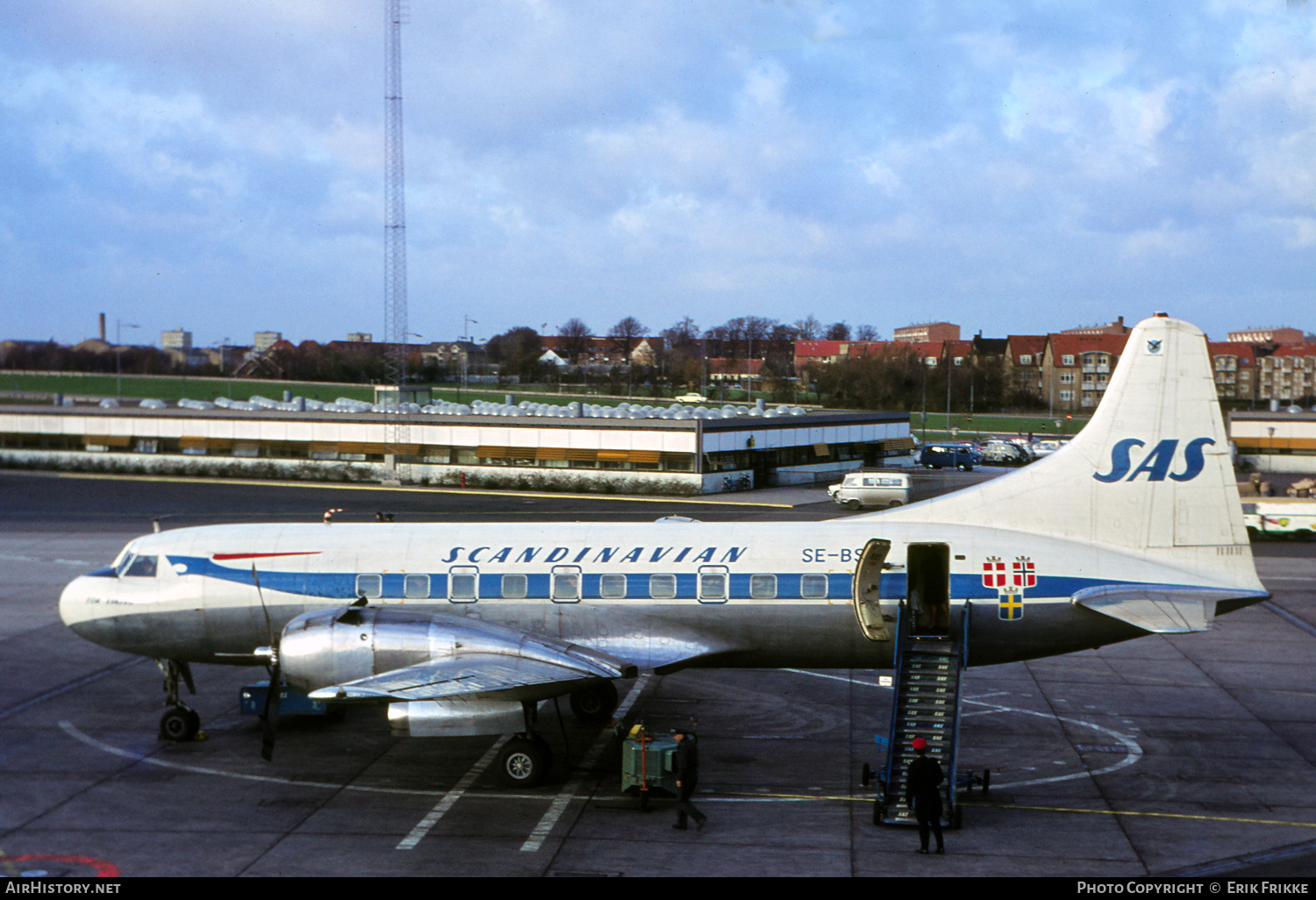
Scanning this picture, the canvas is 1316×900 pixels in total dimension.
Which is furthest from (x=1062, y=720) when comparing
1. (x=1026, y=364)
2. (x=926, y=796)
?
(x=1026, y=364)

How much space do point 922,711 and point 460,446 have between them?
2109 inches

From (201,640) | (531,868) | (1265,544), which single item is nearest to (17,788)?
(201,640)

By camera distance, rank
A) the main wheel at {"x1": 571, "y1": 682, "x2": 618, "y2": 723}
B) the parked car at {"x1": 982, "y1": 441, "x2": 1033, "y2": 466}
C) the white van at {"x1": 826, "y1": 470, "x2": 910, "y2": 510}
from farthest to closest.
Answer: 1. the parked car at {"x1": 982, "y1": 441, "x2": 1033, "y2": 466}
2. the white van at {"x1": 826, "y1": 470, "x2": 910, "y2": 510}
3. the main wheel at {"x1": 571, "y1": 682, "x2": 618, "y2": 723}

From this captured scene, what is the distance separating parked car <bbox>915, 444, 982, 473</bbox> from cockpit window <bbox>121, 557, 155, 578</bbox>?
6202 centimetres

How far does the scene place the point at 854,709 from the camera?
23.5 m

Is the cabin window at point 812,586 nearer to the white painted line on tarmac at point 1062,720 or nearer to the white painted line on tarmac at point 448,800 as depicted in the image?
the white painted line on tarmac at point 1062,720

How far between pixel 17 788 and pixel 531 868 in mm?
9949

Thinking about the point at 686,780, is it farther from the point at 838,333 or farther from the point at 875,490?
the point at 838,333

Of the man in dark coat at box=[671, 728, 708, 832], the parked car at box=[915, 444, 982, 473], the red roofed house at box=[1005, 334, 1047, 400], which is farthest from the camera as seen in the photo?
the red roofed house at box=[1005, 334, 1047, 400]

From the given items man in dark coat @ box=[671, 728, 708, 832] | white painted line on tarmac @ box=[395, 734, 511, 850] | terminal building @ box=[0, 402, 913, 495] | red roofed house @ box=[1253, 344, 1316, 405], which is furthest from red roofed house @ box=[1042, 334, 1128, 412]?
man in dark coat @ box=[671, 728, 708, 832]

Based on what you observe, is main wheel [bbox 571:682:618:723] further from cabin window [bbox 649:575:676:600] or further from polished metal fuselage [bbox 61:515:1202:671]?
cabin window [bbox 649:575:676:600]

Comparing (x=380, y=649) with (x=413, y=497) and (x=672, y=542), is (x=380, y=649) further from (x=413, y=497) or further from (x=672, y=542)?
(x=413, y=497)

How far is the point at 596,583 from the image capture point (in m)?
20.3

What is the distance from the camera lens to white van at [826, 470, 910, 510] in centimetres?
5606
